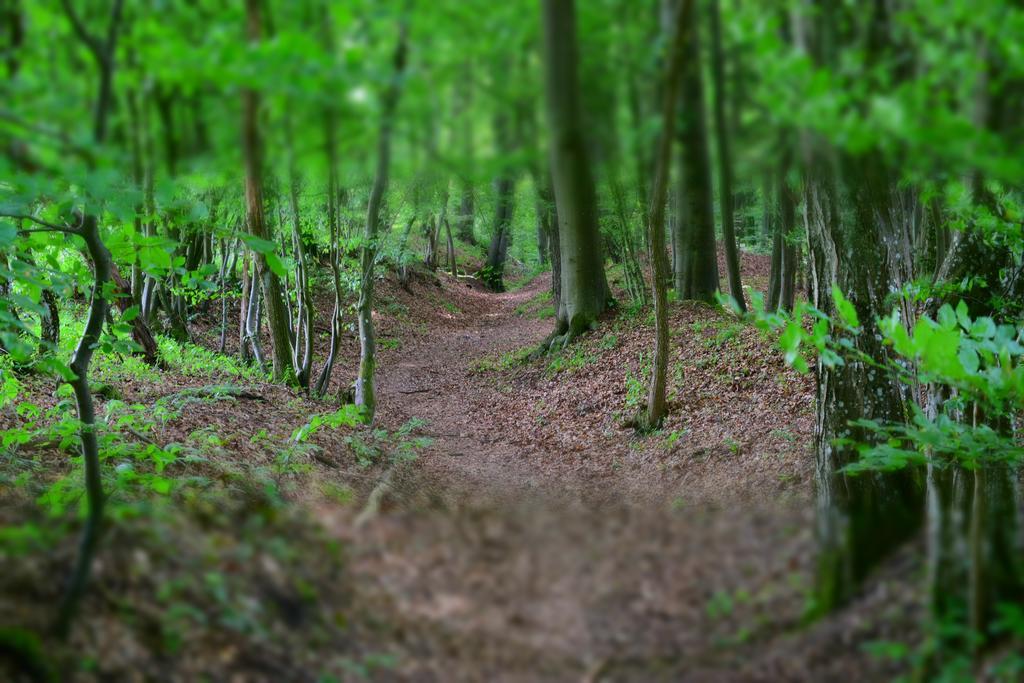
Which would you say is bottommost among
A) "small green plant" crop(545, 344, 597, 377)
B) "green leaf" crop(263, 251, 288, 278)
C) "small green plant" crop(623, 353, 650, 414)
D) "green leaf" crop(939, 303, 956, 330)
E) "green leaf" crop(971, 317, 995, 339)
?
"small green plant" crop(623, 353, 650, 414)

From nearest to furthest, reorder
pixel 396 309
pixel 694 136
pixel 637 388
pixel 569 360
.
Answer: pixel 694 136, pixel 637 388, pixel 569 360, pixel 396 309

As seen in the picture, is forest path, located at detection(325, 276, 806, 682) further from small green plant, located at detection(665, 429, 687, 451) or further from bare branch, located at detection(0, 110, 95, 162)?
small green plant, located at detection(665, 429, 687, 451)

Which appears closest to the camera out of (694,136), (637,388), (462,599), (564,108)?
(462,599)

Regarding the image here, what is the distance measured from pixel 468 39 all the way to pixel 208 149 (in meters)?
0.62

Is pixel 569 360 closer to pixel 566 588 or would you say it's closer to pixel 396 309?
pixel 396 309

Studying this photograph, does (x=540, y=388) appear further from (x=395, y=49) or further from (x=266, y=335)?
(x=395, y=49)

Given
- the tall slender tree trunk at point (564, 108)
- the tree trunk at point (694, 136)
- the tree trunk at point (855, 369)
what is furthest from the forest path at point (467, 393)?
the tall slender tree trunk at point (564, 108)

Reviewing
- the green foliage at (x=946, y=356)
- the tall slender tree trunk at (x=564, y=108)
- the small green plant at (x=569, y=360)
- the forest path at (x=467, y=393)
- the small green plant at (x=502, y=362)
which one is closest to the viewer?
the tall slender tree trunk at (x=564, y=108)

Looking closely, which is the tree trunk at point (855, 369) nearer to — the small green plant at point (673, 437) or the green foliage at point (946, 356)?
the green foliage at point (946, 356)

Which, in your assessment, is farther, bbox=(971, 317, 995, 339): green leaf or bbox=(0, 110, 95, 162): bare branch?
bbox=(971, 317, 995, 339): green leaf

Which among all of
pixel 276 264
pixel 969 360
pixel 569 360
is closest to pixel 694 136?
pixel 969 360

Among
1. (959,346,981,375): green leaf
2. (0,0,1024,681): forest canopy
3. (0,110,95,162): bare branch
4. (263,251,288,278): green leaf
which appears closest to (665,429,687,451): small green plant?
(0,0,1024,681): forest canopy

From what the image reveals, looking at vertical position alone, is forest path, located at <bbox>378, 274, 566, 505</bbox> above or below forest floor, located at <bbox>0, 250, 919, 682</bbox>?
below

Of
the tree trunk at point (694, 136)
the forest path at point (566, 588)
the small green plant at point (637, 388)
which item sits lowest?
the small green plant at point (637, 388)
